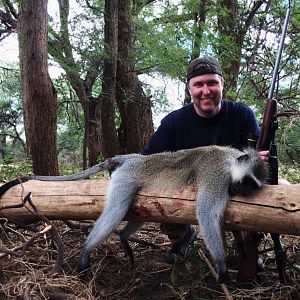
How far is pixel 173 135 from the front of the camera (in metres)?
4.50

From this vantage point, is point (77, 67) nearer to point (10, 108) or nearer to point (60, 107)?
point (60, 107)

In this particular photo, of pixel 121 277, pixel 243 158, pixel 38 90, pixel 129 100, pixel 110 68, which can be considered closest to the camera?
pixel 243 158

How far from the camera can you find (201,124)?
14.4 feet

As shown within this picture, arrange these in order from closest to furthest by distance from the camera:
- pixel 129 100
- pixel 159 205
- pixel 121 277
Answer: pixel 159 205 → pixel 121 277 → pixel 129 100

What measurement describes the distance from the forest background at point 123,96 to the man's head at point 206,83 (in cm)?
147

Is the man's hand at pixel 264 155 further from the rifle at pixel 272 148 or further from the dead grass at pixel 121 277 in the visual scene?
the dead grass at pixel 121 277

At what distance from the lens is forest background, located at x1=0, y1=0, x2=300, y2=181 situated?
7.09 m

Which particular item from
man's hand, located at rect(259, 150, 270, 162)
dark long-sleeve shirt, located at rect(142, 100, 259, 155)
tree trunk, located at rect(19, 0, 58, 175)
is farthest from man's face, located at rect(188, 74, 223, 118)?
tree trunk, located at rect(19, 0, 58, 175)

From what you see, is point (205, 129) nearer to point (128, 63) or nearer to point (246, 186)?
point (246, 186)

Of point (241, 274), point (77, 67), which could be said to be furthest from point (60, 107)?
point (241, 274)

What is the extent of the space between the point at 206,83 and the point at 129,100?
6.49 meters

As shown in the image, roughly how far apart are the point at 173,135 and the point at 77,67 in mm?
6628

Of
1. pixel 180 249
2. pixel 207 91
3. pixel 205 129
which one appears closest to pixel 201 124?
pixel 205 129

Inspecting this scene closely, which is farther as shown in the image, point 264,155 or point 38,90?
point 38,90
